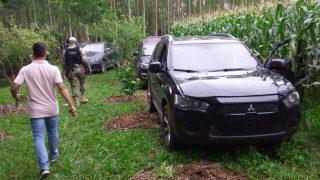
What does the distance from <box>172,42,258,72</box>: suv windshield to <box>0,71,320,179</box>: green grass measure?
1379 millimetres

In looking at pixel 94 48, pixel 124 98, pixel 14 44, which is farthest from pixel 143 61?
pixel 94 48

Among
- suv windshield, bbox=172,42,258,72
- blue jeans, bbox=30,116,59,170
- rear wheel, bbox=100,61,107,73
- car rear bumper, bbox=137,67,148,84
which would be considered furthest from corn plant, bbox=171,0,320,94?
rear wheel, bbox=100,61,107,73

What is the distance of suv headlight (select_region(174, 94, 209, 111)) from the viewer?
5.91 metres

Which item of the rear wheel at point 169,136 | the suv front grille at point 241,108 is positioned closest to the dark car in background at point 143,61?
the rear wheel at point 169,136

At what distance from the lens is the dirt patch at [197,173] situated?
5.62 metres

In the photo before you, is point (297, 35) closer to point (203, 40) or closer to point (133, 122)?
point (203, 40)

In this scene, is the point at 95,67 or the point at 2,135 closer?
the point at 2,135

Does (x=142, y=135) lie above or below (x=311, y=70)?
below

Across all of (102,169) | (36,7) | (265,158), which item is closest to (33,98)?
(102,169)

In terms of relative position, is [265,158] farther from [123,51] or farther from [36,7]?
[36,7]

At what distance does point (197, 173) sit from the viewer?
573 centimetres

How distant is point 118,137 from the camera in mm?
8070

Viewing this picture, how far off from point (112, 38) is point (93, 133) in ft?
40.3

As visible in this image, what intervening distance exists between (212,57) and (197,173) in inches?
99.6
